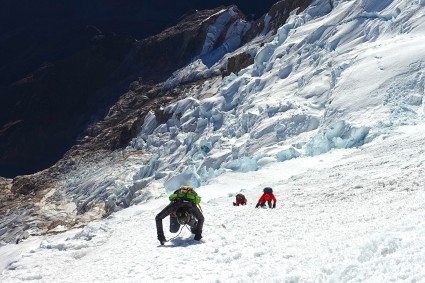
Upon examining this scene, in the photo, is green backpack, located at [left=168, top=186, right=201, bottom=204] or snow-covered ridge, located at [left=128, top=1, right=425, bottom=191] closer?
green backpack, located at [left=168, top=186, right=201, bottom=204]

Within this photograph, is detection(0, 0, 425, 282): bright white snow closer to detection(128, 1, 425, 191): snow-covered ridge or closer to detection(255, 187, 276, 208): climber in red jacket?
detection(128, 1, 425, 191): snow-covered ridge

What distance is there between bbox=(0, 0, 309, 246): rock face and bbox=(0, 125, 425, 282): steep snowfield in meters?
30.6

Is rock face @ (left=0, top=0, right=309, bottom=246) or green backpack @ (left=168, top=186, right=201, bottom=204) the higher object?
rock face @ (left=0, top=0, right=309, bottom=246)

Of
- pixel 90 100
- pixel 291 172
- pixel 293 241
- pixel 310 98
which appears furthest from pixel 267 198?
pixel 90 100

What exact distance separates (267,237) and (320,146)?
16.7 m

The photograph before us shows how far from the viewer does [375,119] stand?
2523 cm

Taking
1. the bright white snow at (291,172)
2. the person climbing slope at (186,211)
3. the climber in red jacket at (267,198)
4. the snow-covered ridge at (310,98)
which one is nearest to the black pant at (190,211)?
the person climbing slope at (186,211)

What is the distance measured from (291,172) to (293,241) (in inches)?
550

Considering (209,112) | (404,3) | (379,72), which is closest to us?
(379,72)

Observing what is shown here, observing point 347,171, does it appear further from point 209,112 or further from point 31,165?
point 31,165

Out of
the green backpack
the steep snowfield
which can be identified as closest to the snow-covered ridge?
the steep snowfield

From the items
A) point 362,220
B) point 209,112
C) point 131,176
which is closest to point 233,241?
point 362,220

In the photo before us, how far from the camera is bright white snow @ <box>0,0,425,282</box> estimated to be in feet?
27.5

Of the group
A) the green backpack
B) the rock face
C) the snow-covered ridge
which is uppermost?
the rock face
